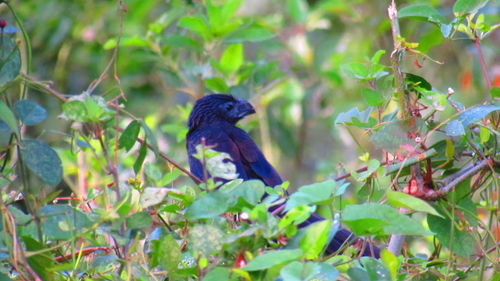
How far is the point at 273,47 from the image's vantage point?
4.84 m

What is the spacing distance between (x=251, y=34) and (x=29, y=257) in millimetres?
2326

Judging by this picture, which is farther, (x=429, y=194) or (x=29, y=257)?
(x=429, y=194)

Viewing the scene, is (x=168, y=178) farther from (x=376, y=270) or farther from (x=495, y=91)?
(x=495, y=91)

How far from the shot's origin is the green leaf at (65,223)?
59.9 inches

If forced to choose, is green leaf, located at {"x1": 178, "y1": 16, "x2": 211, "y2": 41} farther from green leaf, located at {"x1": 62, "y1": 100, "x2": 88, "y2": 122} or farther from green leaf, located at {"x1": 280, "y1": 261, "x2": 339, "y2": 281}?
green leaf, located at {"x1": 280, "y1": 261, "x2": 339, "y2": 281}

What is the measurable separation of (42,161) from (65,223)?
196 mm

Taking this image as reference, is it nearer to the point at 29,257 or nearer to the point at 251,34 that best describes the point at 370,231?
the point at 29,257

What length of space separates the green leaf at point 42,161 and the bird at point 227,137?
6.22ft

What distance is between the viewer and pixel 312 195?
4.83ft

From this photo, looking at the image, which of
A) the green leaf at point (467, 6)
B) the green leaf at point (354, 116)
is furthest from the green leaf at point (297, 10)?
the green leaf at point (467, 6)

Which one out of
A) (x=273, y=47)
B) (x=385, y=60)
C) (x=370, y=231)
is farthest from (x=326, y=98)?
(x=370, y=231)

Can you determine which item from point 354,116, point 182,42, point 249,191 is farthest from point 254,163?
point 249,191

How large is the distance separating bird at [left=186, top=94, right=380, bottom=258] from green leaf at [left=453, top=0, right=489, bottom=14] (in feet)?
5.41

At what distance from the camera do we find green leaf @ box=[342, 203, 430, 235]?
1.47m
